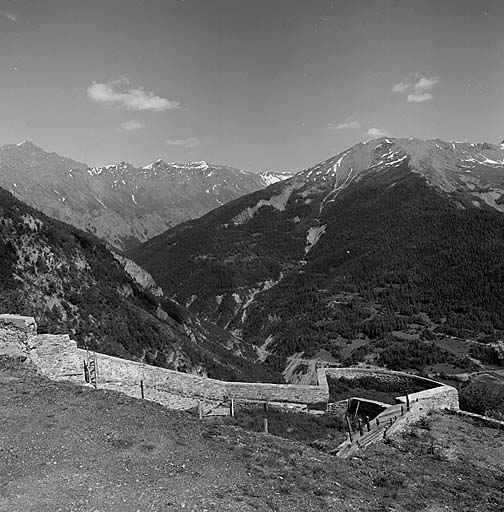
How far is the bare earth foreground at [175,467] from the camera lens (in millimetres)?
12070

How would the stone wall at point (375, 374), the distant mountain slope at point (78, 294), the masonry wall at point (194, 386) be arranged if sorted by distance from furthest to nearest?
the distant mountain slope at point (78, 294), the stone wall at point (375, 374), the masonry wall at point (194, 386)

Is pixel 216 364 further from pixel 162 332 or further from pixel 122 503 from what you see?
pixel 122 503

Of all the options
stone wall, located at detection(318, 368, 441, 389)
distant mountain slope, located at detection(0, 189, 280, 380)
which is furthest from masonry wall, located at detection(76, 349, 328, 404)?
distant mountain slope, located at detection(0, 189, 280, 380)

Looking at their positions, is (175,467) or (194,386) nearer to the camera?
(175,467)

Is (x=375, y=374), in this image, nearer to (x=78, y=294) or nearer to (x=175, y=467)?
(x=175, y=467)

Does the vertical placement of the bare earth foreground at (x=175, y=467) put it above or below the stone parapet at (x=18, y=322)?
below

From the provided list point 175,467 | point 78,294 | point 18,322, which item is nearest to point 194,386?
point 18,322

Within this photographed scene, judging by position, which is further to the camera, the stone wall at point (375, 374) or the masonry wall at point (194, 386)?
the stone wall at point (375, 374)

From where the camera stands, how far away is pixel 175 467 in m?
13.7

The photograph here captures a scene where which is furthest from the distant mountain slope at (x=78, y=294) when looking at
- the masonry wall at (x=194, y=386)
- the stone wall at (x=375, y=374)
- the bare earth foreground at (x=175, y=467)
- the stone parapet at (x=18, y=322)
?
the bare earth foreground at (x=175, y=467)

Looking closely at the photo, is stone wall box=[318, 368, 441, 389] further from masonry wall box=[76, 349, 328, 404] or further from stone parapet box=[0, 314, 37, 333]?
stone parapet box=[0, 314, 37, 333]

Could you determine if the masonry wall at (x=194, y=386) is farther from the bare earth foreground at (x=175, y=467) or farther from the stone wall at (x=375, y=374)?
the stone wall at (x=375, y=374)

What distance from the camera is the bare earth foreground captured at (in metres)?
12.1

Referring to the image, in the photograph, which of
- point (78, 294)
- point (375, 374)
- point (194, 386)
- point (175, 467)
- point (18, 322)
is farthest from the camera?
point (78, 294)
